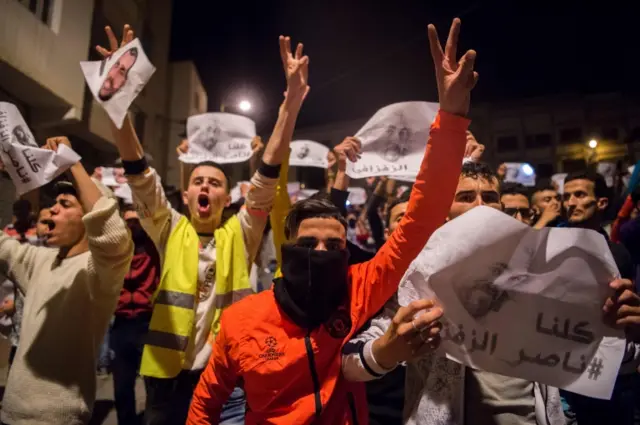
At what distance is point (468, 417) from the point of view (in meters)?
1.73

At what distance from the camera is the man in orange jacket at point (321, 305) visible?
172cm

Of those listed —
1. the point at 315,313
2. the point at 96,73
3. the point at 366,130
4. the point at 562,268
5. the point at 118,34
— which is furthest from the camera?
the point at 118,34

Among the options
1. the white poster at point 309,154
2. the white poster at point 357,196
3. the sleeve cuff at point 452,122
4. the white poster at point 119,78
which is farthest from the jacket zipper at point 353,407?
the white poster at point 357,196

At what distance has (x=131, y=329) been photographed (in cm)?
409

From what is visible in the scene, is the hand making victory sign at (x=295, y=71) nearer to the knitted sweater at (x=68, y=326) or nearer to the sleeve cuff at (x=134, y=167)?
the sleeve cuff at (x=134, y=167)

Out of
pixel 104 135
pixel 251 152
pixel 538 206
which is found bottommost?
pixel 538 206

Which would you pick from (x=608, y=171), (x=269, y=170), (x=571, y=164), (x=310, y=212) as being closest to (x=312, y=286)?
(x=310, y=212)

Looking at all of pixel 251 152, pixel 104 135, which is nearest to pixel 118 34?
pixel 104 135

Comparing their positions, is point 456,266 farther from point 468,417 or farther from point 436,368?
point 468,417

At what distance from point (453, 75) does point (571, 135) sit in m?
32.7

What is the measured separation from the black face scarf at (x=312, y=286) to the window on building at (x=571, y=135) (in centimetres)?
3231

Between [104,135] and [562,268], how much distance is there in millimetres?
12479

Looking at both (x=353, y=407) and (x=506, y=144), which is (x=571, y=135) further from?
(x=353, y=407)

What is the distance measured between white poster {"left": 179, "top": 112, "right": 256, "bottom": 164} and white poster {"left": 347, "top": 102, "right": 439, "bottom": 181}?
3.74 ft
